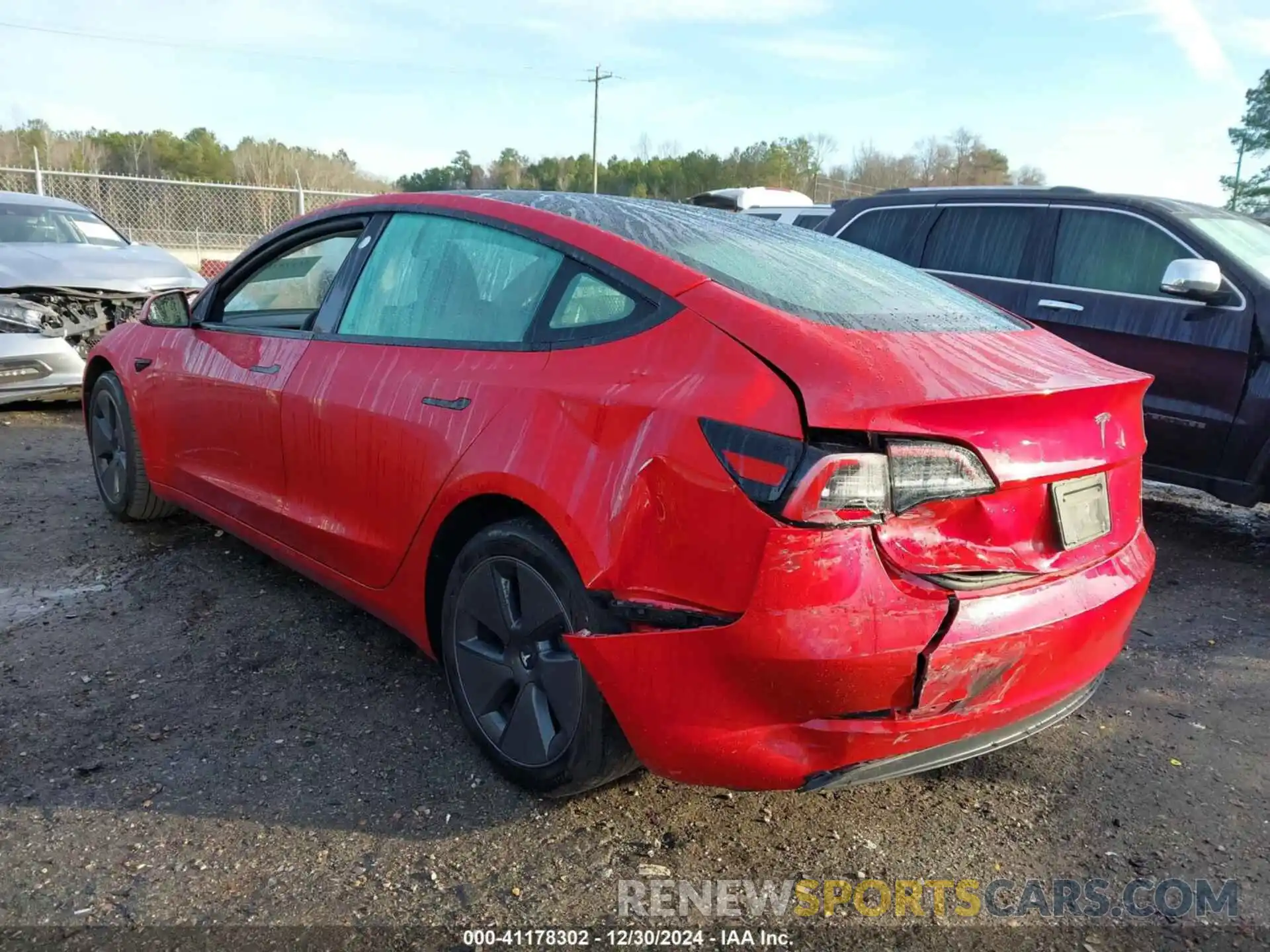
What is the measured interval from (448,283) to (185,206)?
18905 mm

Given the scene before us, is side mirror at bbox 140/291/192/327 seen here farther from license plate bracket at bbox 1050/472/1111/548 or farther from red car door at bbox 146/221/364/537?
license plate bracket at bbox 1050/472/1111/548

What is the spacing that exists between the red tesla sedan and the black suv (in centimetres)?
246

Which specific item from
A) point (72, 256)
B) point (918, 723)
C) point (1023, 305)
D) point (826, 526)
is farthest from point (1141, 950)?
point (72, 256)

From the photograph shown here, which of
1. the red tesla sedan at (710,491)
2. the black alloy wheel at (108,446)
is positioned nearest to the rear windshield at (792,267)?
the red tesla sedan at (710,491)

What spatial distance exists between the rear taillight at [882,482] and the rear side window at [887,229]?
434 centimetres

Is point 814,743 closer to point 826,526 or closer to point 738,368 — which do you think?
point 826,526

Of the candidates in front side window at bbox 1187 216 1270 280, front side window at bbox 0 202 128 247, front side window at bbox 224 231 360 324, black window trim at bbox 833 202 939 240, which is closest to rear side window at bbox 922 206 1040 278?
black window trim at bbox 833 202 939 240

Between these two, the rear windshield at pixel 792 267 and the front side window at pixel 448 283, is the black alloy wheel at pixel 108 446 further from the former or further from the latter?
the rear windshield at pixel 792 267

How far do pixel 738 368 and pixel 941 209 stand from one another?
4581mm

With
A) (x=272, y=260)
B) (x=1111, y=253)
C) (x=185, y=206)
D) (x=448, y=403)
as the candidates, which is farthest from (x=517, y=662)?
(x=185, y=206)

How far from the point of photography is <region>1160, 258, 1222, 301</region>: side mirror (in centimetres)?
448

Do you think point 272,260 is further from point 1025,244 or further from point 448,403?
point 1025,244

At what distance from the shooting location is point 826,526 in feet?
6.08

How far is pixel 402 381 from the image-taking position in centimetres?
273
